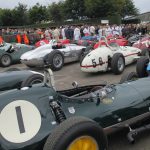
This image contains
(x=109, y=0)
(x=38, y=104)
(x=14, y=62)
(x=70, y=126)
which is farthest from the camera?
(x=109, y=0)

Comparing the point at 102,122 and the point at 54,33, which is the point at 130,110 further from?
the point at 54,33

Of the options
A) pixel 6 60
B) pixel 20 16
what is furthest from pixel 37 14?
pixel 6 60

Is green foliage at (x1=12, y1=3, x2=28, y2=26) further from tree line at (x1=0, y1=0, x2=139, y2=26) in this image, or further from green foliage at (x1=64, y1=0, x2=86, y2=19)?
green foliage at (x1=64, y1=0, x2=86, y2=19)

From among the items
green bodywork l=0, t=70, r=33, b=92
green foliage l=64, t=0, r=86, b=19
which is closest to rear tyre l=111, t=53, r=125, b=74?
green bodywork l=0, t=70, r=33, b=92

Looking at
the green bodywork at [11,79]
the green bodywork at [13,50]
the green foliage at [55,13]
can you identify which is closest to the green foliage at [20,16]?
the green foliage at [55,13]

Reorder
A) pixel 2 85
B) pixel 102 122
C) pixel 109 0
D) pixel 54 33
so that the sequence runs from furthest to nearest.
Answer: pixel 109 0
pixel 54 33
pixel 2 85
pixel 102 122

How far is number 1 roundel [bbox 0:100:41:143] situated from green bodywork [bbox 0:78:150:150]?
0.05 meters

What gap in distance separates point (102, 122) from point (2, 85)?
3.44 meters

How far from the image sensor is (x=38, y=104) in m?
4.54

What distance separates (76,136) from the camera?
158 inches

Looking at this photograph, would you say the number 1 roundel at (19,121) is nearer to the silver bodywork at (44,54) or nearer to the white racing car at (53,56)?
the white racing car at (53,56)

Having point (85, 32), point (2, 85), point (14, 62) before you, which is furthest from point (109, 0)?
point (2, 85)

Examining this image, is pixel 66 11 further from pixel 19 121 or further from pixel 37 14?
pixel 19 121

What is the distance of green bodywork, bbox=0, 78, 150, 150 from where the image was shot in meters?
4.35
